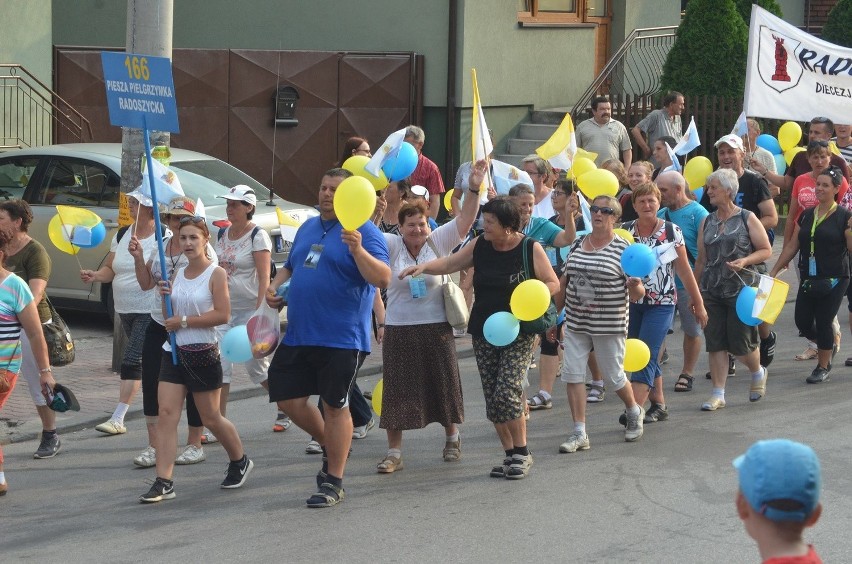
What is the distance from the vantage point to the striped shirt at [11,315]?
22.9 feet

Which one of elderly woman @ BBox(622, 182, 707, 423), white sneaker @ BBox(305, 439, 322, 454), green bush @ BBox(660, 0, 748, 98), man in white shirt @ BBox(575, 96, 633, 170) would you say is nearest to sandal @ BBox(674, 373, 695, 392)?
elderly woman @ BBox(622, 182, 707, 423)

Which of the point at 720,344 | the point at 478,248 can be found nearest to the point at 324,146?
the point at 720,344

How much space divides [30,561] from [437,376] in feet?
8.56

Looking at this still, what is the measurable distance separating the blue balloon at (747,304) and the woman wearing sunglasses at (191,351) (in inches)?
149

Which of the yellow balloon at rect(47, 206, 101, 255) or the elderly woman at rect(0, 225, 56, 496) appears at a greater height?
the yellow balloon at rect(47, 206, 101, 255)

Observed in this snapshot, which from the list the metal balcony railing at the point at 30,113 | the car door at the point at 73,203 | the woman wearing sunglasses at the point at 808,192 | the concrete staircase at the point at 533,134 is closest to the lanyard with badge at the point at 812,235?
the woman wearing sunglasses at the point at 808,192

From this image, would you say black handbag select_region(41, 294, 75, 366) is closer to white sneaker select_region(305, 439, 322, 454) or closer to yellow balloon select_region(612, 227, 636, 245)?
white sneaker select_region(305, 439, 322, 454)

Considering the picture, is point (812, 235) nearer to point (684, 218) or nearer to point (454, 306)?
point (684, 218)

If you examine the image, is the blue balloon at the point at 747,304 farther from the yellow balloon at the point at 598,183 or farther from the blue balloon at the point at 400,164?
the blue balloon at the point at 400,164

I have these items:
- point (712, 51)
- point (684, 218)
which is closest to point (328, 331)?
point (684, 218)

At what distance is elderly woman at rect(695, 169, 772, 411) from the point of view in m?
9.17

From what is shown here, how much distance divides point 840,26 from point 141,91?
1748cm

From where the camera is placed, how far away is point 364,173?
917 cm

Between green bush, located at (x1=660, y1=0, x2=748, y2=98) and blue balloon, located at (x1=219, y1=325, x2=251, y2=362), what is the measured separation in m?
13.3
